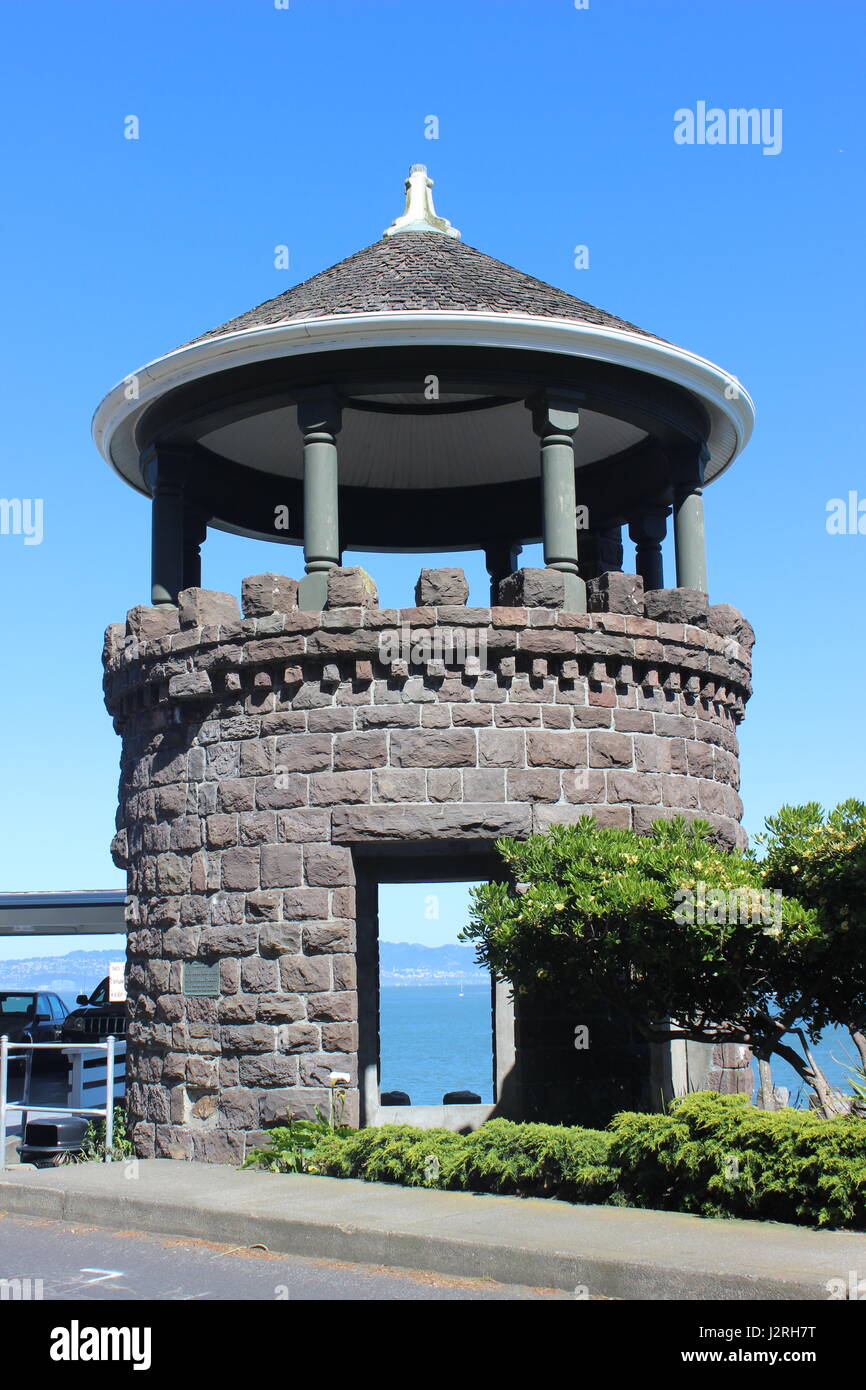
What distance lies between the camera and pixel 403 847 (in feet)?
43.3

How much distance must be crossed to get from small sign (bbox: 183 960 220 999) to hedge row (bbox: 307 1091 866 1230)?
2.17 meters

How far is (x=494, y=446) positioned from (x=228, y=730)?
6.02 metres

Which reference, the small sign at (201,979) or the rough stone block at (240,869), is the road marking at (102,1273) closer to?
the small sign at (201,979)

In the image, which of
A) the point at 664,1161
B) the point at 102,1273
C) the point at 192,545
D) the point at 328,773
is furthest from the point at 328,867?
the point at 192,545

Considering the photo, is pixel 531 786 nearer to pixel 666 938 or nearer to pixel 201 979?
pixel 666 938

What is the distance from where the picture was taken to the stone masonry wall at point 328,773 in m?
12.7

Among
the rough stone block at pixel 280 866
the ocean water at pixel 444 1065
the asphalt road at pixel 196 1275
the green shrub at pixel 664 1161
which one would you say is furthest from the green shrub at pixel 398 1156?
the ocean water at pixel 444 1065

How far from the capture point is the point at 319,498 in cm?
1351

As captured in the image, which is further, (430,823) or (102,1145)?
(102,1145)

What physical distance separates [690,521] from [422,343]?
3507 mm

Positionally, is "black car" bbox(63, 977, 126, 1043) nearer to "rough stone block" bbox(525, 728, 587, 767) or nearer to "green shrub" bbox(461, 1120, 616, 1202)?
"rough stone block" bbox(525, 728, 587, 767)

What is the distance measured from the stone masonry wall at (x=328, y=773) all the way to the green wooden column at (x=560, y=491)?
31 cm

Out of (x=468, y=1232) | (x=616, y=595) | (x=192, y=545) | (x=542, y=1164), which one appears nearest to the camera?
(x=468, y=1232)
